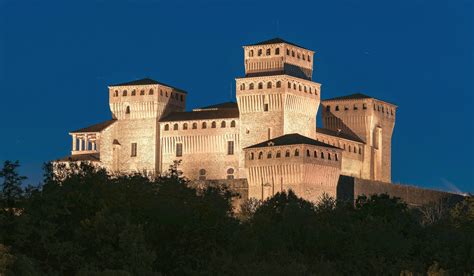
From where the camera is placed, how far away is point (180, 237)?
6756 cm

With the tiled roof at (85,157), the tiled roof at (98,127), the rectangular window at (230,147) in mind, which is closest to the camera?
the rectangular window at (230,147)

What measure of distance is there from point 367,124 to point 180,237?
4467 centimetres

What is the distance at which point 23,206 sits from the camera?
6575 cm

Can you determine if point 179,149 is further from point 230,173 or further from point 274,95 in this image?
point 274,95

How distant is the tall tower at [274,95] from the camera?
336ft

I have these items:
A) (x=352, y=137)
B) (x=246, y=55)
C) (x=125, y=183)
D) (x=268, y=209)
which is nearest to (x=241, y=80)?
(x=246, y=55)

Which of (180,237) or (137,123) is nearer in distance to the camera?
(180,237)

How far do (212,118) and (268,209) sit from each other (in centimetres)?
2357

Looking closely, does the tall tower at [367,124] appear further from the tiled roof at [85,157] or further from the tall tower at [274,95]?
the tiled roof at [85,157]

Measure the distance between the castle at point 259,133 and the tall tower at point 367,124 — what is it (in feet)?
0.21

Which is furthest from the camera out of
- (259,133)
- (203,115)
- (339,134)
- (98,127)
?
(98,127)

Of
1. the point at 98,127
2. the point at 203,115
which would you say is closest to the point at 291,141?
the point at 203,115

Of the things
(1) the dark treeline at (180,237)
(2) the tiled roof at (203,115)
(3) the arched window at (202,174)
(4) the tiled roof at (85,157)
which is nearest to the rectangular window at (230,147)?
Result: (2) the tiled roof at (203,115)

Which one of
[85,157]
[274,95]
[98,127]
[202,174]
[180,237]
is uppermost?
[274,95]
